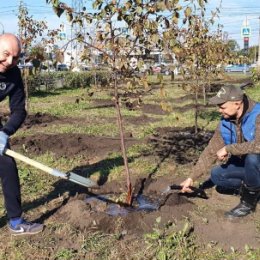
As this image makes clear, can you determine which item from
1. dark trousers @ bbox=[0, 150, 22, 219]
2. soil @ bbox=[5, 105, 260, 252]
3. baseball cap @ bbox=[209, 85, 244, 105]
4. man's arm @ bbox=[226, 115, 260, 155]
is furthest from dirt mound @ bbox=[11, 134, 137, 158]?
baseball cap @ bbox=[209, 85, 244, 105]

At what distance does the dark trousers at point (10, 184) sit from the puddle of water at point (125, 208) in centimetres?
94

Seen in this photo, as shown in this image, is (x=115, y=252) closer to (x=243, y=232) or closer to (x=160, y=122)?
(x=243, y=232)

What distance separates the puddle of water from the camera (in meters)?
4.37

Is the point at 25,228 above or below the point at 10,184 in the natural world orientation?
below

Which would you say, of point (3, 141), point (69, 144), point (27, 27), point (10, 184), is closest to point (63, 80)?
point (27, 27)

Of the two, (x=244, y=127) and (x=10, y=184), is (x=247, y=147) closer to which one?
(x=244, y=127)

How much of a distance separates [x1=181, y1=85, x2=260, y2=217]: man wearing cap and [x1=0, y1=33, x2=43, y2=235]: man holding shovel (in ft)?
4.98

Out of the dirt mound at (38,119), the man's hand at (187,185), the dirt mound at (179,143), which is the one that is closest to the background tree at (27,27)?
the dirt mound at (38,119)

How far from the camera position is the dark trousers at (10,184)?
362cm

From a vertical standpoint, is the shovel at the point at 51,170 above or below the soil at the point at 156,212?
above

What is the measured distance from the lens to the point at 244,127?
3.93 metres

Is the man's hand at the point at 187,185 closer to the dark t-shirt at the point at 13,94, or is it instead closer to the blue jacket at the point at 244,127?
the blue jacket at the point at 244,127

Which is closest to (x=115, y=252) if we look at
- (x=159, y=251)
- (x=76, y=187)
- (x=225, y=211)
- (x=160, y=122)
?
(x=159, y=251)

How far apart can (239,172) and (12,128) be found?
2141mm
